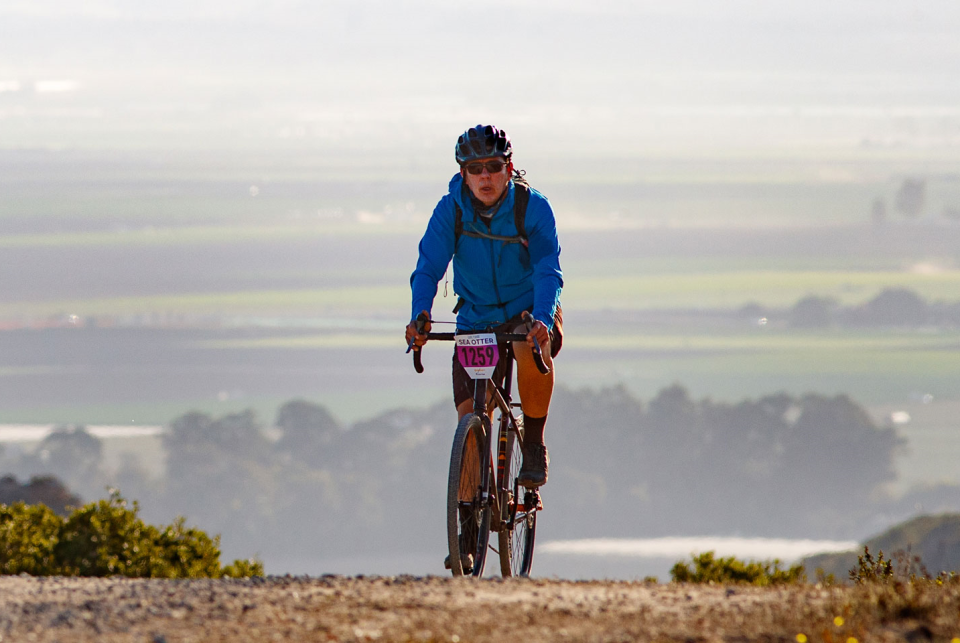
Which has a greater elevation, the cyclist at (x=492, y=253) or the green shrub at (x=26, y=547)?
the cyclist at (x=492, y=253)

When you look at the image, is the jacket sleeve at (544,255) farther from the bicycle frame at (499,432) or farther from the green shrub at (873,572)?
the green shrub at (873,572)

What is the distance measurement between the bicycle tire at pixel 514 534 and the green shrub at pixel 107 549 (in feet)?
12.7

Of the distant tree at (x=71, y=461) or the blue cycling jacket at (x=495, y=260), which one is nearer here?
the blue cycling jacket at (x=495, y=260)

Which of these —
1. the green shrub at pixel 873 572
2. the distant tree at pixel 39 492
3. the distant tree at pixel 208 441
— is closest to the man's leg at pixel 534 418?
the green shrub at pixel 873 572

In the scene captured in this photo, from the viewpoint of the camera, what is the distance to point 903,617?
7.23 meters

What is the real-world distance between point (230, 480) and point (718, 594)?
180m

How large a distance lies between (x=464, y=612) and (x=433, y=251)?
2557 millimetres

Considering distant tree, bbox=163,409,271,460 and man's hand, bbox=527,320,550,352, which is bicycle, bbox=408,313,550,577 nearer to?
man's hand, bbox=527,320,550,352

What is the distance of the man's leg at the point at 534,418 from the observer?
9398 mm

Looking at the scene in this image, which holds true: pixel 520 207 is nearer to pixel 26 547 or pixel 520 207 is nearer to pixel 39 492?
pixel 26 547

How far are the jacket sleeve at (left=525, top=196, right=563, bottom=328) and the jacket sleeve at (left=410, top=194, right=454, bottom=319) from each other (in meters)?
0.52

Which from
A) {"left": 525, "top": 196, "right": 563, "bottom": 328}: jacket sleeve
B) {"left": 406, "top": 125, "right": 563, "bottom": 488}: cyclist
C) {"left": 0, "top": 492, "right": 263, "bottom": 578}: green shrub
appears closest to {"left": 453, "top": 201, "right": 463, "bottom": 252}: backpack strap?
{"left": 406, "top": 125, "right": 563, "bottom": 488}: cyclist

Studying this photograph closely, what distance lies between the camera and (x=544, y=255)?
355 inches

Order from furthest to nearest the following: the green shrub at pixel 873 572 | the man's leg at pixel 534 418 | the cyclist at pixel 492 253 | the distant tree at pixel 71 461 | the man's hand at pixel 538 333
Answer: the distant tree at pixel 71 461 < the man's leg at pixel 534 418 < the green shrub at pixel 873 572 < the cyclist at pixel 492 253 < the man's hand at pixel 538 333
